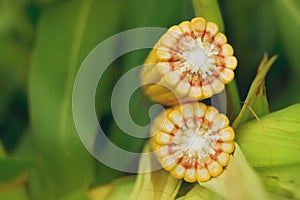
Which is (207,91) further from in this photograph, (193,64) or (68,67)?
(68,67)

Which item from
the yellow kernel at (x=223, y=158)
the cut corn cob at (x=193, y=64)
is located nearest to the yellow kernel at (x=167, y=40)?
the cut corn cob at (x=193, y=64)

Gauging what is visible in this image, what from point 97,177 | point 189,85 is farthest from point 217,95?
point 97,177

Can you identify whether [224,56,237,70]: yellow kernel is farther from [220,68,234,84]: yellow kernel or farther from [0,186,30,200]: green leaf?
[0,186,30,200]: green leaf

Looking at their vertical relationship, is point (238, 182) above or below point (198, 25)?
below

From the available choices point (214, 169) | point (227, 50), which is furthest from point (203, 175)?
point (227, 50)

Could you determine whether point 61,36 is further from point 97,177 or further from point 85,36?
point 97,177

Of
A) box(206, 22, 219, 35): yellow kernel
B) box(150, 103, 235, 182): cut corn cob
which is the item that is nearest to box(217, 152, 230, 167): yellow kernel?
box(150, 103, 235, 182): cut corn cob

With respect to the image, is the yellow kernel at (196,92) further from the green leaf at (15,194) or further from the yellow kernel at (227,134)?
the green leaf at (15,194)
